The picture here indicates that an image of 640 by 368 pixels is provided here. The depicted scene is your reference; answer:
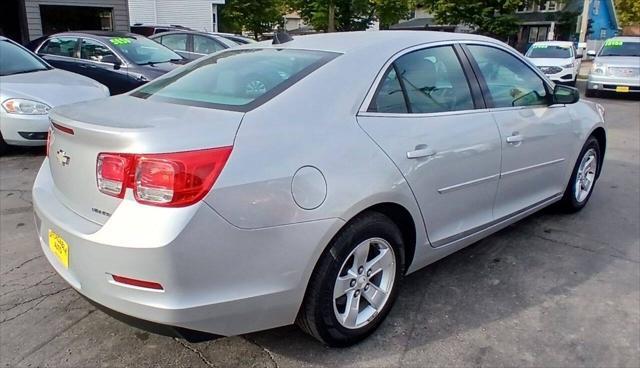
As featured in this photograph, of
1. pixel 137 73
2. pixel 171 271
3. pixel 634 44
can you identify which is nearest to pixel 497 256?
pixel 171 271

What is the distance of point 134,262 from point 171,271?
153 mm

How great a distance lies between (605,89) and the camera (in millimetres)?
13367

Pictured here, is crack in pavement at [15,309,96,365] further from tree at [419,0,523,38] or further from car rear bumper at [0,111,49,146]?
tree at [419,0,523,38]

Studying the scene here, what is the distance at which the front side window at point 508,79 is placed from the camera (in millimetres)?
3447

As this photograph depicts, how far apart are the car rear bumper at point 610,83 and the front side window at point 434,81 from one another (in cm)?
1204

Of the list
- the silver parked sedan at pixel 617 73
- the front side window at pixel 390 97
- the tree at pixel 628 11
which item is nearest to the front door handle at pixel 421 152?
the front side window at pixel 390 97

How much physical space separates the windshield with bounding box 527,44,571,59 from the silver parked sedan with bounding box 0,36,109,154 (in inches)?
532

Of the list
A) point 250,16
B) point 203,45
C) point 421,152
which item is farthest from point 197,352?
point 250,16

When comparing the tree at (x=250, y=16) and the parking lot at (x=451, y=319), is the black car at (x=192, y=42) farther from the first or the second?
the tree at (x=250, y=16)

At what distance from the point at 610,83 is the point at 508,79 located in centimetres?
1147

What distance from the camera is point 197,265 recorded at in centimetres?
203

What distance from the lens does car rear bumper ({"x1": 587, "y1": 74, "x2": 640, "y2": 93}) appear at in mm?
12930

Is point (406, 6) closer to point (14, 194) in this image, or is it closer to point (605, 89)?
point (605, 89)

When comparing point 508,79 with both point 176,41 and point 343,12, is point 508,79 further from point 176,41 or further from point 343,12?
point 343,12
